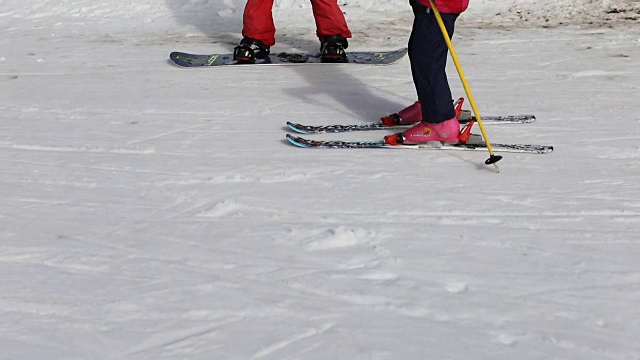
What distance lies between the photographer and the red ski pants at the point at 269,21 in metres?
7.25

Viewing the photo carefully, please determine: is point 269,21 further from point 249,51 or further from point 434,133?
point 434,133

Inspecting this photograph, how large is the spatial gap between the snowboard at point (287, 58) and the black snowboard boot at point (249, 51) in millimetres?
42

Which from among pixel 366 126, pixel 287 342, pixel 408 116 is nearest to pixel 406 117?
pixel 408 116

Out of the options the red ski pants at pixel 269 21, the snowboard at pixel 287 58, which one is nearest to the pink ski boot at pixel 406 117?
the snowboard at pixel 287 58

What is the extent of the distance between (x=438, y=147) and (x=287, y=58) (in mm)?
2469

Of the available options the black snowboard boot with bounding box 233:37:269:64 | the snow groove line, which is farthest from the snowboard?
the snow groove line

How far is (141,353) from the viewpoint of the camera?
2.90 meters

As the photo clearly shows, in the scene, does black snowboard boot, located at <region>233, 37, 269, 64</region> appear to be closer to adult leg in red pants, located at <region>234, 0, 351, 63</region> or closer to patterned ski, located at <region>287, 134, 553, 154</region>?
adult leg in red pants, located at <region>234, 0, 351, 63</region>

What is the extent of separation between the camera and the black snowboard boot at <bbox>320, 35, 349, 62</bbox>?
7.11 metres

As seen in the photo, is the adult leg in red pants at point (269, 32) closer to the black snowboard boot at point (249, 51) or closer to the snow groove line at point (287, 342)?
the black snowboard boot at point (249, 51)

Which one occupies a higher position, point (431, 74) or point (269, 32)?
point (431, 74)

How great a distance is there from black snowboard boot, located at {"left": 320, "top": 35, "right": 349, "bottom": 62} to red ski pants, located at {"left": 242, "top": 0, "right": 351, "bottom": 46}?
2.6 inches

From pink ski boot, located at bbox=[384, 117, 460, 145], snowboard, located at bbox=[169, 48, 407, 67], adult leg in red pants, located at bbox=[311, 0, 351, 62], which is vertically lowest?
snowboard, located at bbox=[169, 48, 407, 67]

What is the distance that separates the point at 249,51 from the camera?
7.17m
